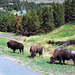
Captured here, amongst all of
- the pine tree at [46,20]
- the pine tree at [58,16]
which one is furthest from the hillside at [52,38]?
the pine tree at [58,16]

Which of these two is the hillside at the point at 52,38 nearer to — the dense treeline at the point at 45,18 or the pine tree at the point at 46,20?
the dense treeline at the point at 45,18

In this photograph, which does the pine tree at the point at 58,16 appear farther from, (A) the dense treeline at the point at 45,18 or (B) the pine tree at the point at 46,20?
(B) the pine tree at the point at 46,20

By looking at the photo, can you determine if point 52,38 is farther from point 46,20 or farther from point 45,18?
point 45,18

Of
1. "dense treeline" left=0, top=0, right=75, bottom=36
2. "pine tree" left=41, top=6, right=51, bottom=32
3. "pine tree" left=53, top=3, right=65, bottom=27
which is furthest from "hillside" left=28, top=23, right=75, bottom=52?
"pine tree" left=53, top=3, right=65, bottom=27

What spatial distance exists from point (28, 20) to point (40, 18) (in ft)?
15.5

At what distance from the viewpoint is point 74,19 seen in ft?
217

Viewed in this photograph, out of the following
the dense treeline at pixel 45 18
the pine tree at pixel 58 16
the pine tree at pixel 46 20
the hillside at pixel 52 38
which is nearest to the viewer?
the hillside at pixel 52 38

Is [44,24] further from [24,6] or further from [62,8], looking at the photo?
[24,6]

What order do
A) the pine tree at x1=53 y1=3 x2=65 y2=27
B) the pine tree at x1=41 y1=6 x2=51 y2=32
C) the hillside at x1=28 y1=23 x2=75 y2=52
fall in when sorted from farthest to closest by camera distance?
the pine tree at x1=53 y1=3 x2=65 y2=27
the pine tree at x1=41 y1=6 x2=51 y2=32
the hillside at x1=28 y1=23 x2=75 y2=52

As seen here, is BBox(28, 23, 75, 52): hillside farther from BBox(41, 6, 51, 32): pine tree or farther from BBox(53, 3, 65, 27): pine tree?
BBox(53, 3, 65, 27): pine tree

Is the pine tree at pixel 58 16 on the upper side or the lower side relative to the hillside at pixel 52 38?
upper

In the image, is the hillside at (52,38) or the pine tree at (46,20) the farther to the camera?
the pine tree at (46,20)

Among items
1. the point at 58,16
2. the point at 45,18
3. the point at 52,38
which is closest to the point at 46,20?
the point at 45,18

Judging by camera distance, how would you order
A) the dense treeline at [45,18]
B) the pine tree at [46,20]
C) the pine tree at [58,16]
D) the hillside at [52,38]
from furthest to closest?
the pine tree at [58,16] < the pine tree at [46,20] < the dense treeline at [45,18] < the hillside at [52,38]
